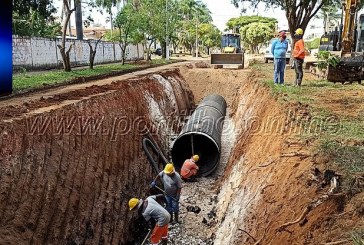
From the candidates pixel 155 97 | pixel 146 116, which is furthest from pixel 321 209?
pixel 155 97

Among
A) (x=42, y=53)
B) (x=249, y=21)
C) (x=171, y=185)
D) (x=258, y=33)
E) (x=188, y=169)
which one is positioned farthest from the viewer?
(x=249, y=21)

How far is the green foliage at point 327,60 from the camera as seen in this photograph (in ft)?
49.9

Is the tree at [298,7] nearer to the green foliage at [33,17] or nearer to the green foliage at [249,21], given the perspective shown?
the green foliage at [33,17]

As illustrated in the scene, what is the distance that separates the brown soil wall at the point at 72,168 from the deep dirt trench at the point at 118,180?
0.08 ft

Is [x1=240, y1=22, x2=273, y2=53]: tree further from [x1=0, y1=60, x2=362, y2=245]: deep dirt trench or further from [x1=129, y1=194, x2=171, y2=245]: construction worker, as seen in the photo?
[x1=129, y1=194, x2=171, y2=245]: construction worker

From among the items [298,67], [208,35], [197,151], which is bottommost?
[197,151]

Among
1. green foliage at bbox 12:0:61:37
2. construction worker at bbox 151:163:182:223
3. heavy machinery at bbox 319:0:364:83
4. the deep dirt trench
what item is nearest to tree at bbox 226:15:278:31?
green foliage at bbox 12:0:61:37

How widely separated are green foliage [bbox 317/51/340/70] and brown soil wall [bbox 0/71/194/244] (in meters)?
8.04

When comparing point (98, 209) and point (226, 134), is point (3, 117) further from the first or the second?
point (226, 134)

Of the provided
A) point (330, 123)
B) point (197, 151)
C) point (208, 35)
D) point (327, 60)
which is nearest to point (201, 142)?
point (197, 151)

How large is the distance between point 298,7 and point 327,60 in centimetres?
1215

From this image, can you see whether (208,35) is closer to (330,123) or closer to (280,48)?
(280,48)

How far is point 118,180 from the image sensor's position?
37.6 feet

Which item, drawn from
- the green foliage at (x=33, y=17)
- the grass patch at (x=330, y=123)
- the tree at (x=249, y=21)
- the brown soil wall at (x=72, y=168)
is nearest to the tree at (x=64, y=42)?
the green foliage at (x=33, y=17)
